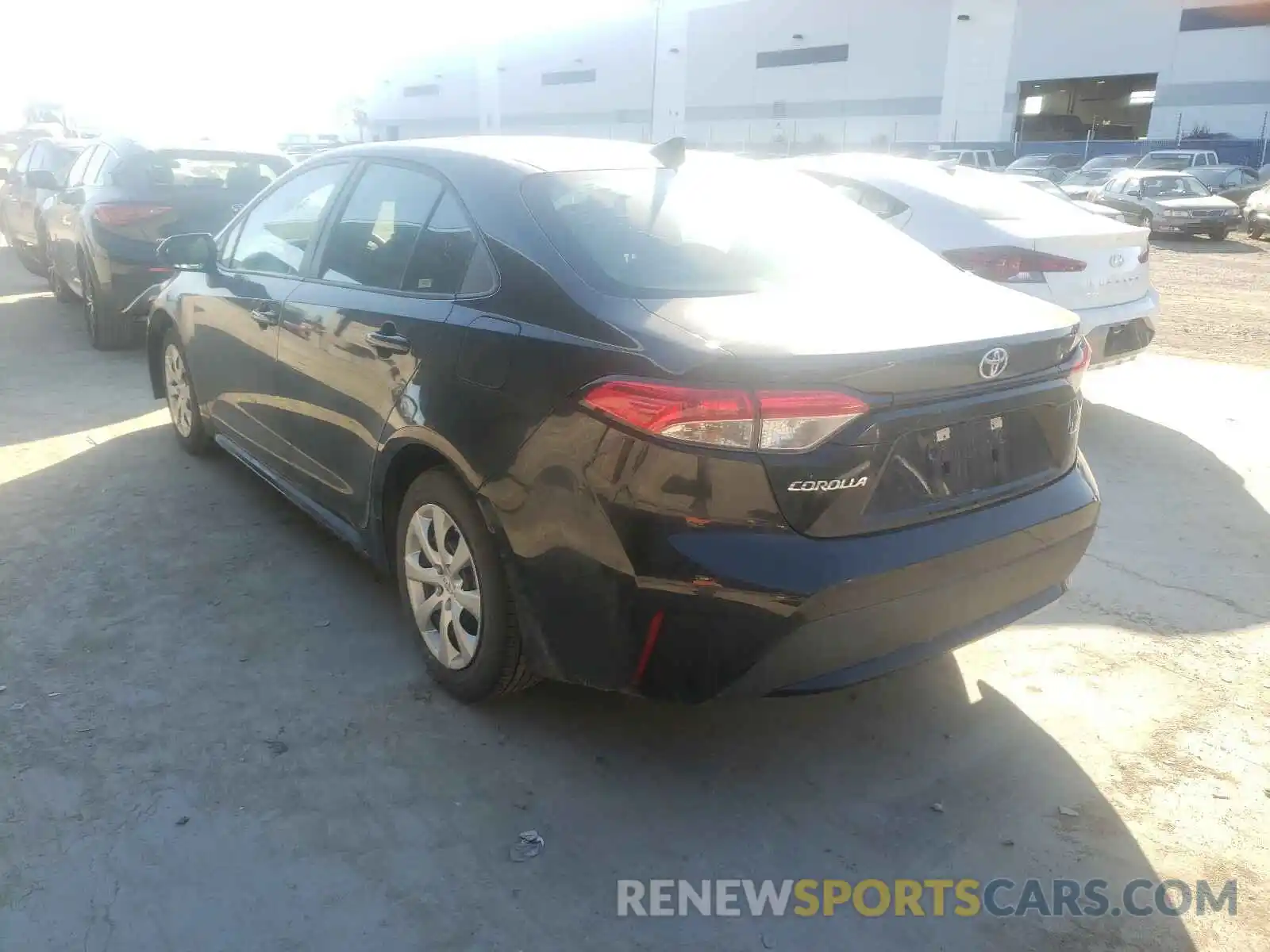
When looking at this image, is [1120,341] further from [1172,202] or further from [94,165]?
[1172,202]

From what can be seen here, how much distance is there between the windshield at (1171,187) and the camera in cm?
2153

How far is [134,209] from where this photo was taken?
7762 millimetres

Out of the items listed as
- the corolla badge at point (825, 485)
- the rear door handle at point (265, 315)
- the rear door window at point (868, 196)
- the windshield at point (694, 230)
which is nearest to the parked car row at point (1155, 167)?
the rear door window at point (868, 196)

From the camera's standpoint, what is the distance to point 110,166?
817 cm

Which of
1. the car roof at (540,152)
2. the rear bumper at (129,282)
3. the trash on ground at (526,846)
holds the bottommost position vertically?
the trash on ground at (526,846)

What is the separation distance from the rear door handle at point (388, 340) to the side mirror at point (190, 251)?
1.90 meters

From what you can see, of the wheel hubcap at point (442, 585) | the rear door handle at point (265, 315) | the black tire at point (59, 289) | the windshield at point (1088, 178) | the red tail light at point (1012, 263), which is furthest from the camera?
the windshield at point (1088, 178)

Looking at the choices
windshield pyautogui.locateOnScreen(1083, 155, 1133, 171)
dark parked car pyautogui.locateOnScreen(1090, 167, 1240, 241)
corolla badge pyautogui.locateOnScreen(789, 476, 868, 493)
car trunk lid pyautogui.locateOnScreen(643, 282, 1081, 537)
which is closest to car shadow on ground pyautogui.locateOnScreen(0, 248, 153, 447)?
car trunk lid pyautogui.locateOnScreen(643, 282, 1081, 537)

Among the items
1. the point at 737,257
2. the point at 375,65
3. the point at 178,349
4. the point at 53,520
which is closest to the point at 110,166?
the point at 178,349

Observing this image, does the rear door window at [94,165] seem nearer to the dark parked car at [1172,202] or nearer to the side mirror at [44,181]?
the side mirror at [44,181]

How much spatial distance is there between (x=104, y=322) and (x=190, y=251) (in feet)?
12.9

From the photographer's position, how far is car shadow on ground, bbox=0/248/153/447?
6.32m

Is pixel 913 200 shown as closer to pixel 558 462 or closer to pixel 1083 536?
pixel 1083 536

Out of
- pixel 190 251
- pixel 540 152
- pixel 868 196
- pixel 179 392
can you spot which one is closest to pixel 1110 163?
pixel 868 196
